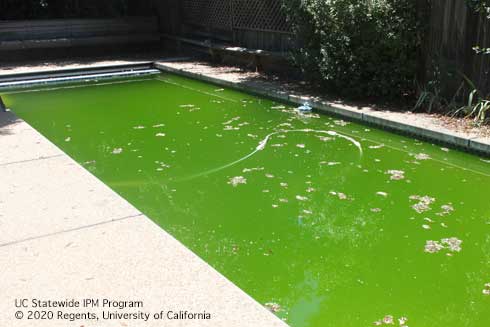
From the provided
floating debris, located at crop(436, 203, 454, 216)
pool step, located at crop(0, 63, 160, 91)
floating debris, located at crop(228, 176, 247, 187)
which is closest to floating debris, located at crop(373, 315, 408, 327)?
floating debris, located at crop(436, 203, 454, 216)

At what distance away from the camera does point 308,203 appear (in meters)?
4.17

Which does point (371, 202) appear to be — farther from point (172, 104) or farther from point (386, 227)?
point (172, 104)

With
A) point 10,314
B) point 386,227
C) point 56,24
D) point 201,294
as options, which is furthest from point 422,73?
point 56,24

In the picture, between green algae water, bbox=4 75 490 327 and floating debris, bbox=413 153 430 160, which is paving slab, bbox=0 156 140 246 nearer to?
green algae water, bbox=4 75 490 327

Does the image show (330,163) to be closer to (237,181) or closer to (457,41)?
(237,181)

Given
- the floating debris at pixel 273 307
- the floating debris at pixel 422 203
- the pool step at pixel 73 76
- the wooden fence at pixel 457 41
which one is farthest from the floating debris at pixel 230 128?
the pool step at pixel 73 76

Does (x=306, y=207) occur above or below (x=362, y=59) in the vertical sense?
below

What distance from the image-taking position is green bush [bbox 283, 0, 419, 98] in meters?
6.30

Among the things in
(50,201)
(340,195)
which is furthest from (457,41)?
(50,201)

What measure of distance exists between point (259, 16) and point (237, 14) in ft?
2.43

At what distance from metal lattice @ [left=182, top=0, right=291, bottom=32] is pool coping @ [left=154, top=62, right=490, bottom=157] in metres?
1.36

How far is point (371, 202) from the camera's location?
417 centimetres

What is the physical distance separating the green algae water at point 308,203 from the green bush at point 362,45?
2.31 ft

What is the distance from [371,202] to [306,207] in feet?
1.65
